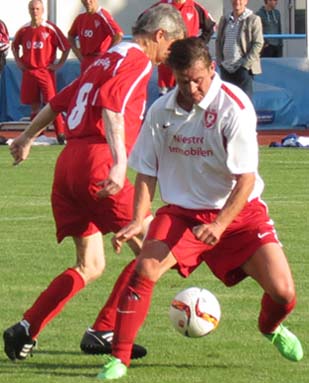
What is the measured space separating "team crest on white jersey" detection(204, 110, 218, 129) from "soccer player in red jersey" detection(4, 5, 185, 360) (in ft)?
1.65

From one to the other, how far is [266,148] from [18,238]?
30.2ft

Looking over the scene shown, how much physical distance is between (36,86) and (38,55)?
49cm

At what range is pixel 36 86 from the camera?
72.2 feet

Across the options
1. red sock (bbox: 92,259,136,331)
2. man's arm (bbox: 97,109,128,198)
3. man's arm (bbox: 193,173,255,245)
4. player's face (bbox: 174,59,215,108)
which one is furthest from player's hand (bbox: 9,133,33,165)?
man's arm (bbox: 193,173,255,245)

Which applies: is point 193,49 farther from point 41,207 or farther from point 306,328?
point 41,207

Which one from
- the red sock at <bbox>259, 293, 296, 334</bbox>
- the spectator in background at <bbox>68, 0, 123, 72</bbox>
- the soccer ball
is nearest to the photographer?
the red sock at <bbox>259, 293, 296, 334</bbox>

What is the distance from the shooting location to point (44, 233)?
474 inches

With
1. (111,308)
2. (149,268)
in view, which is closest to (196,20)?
(111,308)

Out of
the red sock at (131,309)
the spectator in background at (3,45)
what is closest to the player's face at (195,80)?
the red sock at (131,309)

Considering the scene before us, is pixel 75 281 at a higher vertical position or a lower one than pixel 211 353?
higher

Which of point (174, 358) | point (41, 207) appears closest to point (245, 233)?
point (174, 358)

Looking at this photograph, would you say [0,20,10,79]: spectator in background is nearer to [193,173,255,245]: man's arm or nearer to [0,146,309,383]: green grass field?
[0,146,309,383]: green grass field

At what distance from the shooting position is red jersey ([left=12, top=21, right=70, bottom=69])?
2184cm

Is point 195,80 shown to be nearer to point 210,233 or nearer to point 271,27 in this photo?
point 210,233
